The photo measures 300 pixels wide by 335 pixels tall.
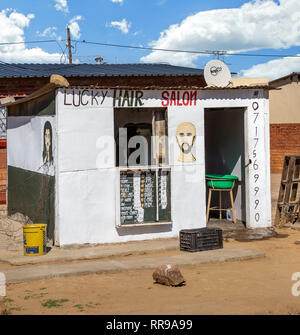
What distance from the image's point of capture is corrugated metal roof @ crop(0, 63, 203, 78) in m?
22.2

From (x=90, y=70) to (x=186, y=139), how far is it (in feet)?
45.8

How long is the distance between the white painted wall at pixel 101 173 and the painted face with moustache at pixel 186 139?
88mm

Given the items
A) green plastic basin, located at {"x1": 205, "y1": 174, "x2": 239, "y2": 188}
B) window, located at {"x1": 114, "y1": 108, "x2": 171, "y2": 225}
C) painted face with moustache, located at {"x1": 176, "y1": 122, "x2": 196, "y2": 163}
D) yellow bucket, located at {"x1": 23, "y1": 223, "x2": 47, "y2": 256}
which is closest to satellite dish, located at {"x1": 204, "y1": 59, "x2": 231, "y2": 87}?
painted face with moustache, located at {"x1": 176, "y1": 122, "x2": 196, "y2": 163}

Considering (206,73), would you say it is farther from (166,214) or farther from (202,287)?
(202,287)

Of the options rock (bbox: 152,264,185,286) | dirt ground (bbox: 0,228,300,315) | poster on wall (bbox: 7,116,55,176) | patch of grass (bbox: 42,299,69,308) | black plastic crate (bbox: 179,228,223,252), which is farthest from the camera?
poster on wall (bbox: 7,116,55,176)

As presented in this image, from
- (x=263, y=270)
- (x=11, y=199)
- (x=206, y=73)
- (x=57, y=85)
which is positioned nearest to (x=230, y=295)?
(x=263, y=270)

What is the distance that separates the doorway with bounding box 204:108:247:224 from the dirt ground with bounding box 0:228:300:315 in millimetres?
3393

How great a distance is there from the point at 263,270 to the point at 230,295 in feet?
5.85

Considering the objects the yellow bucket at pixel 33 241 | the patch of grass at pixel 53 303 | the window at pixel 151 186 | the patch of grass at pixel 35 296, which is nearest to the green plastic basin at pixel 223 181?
the window at pixel 151 186

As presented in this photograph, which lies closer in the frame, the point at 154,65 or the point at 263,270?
the point at 263,270

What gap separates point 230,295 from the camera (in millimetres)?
6781

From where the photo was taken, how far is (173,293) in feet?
22.8

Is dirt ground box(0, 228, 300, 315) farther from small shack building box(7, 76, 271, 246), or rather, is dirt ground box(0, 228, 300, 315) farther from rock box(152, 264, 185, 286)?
small shack building box(7, 76, 271, 246)

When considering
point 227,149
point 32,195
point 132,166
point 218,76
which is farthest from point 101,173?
point 227,149
